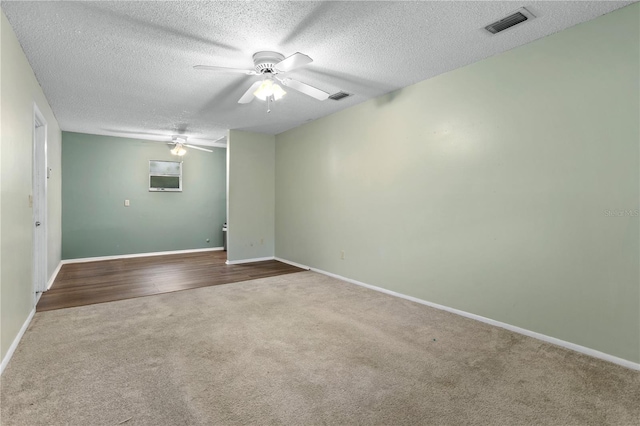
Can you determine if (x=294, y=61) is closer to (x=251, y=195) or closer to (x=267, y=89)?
(x=267, y=89)

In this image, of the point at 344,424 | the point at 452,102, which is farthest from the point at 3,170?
the point at 452,102

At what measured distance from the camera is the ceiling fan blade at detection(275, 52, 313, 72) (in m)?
2.42

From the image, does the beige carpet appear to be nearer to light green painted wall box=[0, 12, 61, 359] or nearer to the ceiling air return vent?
light green painted wall box=[0, 12, 61, 359]

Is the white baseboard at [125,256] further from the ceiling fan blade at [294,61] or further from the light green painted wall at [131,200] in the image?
the ceiling fan blade at [294,61]

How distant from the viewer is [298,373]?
2.20 metres

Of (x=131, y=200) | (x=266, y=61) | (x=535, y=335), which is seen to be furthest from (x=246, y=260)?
(x=535, y=335)

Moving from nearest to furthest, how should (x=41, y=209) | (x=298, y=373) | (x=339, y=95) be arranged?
1. (x=298, y=373)
2. (x=41, y=209)
3. (x=339, y=95)

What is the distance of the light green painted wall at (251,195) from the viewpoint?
6066 mm

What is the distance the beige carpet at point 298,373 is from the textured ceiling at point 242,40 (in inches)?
96.9

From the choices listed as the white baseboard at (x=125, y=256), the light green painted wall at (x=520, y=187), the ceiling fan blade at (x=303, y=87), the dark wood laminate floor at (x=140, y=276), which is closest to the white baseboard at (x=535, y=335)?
the light green painted wall at (x=520, y=187)

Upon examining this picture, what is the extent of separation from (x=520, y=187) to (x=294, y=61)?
2220mm

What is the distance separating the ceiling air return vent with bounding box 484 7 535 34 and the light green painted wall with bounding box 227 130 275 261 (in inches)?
179

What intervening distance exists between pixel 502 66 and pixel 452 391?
9.12ft

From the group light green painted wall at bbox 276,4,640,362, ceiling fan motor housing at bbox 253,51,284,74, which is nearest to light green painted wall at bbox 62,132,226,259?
light green painted wall at bbox 276,4,640,362
